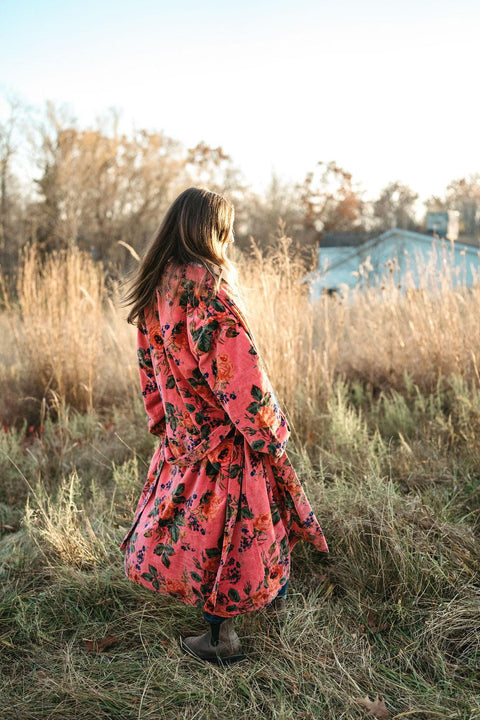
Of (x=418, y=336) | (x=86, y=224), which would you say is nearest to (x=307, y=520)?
(x=418, y=336)

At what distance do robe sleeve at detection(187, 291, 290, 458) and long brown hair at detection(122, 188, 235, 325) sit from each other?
103 millimetres

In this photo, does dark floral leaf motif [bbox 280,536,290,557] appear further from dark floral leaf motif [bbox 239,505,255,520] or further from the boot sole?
the boot sole

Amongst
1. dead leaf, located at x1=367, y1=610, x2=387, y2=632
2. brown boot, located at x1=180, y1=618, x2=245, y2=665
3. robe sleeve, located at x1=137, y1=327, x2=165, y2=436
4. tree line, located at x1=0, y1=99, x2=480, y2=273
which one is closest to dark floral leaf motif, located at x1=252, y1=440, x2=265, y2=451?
robe sleeve, located at x1=137, y1=327, x2=165, y2=436

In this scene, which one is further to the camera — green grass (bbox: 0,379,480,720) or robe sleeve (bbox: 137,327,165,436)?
robe sleeve (bbox: 137,327,165,436)

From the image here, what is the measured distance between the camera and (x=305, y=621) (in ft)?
7.14

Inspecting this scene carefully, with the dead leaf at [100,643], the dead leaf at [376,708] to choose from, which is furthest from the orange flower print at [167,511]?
the dead leaf at [376,708]

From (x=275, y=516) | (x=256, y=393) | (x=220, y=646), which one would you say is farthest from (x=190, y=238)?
(x=220, y=646)

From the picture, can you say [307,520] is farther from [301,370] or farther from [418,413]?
[301,370]

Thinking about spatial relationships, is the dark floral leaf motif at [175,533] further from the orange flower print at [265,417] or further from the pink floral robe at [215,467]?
the orange flower print at [265,417]

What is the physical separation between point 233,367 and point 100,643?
129 centimetres

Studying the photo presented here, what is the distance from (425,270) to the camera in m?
5.22

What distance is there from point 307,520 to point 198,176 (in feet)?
80.1

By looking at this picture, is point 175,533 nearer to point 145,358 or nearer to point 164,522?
point 164,522

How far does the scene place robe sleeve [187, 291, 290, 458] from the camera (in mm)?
1699
